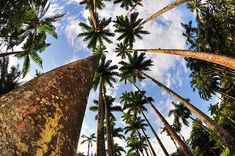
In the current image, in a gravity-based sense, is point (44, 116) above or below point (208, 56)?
below

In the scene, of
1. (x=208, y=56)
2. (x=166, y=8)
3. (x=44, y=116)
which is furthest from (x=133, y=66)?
(x=44, y=116)

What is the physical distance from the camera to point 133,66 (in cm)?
4128

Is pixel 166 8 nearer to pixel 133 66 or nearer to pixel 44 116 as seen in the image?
pixel 44 116

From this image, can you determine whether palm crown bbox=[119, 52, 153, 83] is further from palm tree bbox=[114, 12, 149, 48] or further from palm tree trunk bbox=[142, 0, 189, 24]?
palm tree trunk bbox=[142, 0, 189, 24]

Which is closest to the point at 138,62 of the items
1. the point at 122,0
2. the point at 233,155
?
the point at 122,0

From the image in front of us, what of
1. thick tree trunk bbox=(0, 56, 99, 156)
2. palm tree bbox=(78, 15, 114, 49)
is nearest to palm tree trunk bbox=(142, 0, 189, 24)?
thick tree trunk bbox=(0, 56, 99, 156)

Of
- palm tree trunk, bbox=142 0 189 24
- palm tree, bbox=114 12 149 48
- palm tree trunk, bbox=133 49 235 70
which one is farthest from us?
palm tree, bbox=114 12 149 48

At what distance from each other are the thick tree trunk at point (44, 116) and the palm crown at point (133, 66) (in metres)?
36.6

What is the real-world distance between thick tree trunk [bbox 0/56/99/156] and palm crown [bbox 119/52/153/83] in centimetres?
3663

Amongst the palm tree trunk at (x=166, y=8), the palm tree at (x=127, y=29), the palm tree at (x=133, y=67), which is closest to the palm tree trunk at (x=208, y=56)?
the palm tree trunk at (x=166, y=8)

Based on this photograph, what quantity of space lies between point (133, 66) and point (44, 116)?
38999 mm

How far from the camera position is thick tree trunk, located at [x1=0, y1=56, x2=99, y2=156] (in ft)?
7.24

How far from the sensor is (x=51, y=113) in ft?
8.29

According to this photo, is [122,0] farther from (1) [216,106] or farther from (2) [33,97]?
(2) [33,97]
